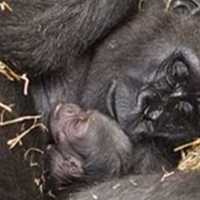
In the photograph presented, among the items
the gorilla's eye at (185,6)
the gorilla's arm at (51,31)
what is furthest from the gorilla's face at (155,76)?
the gorilla's arm at (51,31)

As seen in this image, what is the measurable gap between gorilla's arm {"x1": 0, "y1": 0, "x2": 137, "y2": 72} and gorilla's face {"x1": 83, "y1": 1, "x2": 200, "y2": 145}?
0.16 m

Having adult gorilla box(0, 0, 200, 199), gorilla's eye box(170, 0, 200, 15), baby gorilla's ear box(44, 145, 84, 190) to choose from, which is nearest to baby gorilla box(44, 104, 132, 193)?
baby gorilla's ear box(44, 145, 84, 190)

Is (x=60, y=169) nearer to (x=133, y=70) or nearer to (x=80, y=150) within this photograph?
(x=80, y=150)

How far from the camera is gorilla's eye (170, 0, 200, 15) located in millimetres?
3434

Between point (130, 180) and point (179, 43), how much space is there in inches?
23.8

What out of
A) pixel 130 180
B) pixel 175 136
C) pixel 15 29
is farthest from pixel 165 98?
pixel 15 29

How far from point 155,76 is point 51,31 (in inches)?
17.9

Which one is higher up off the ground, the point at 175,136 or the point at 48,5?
the point at 48,5

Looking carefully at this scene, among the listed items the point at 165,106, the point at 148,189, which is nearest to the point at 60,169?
the point at 148,189

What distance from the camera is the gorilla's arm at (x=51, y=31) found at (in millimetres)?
3088

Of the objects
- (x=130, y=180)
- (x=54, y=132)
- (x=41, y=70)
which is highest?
(x=41, y=70)

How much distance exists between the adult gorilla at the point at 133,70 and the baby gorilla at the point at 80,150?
135mm

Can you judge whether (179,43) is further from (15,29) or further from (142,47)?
(15,29)

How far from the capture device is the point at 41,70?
3.18m
